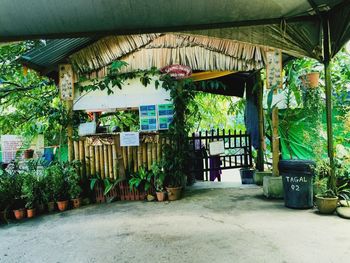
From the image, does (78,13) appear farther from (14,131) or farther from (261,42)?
(14,131)

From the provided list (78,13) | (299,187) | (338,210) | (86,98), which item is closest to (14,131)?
(86,98)

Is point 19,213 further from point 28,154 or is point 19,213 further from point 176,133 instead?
point 176,133

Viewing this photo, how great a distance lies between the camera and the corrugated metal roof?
627 cm

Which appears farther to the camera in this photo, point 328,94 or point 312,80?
point 312,80

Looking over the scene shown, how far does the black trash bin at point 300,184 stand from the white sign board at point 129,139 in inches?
126

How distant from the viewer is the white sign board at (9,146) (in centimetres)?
629

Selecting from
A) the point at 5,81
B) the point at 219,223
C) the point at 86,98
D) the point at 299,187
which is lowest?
the point at 219,223

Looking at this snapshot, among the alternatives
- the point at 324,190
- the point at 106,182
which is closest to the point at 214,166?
the point at 106,182

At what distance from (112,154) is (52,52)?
8.50ft

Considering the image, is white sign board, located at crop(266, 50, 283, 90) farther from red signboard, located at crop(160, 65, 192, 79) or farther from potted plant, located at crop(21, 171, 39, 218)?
potted plant, located at crop(21, 171, 39, 218)

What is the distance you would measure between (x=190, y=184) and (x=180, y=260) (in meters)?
4.68

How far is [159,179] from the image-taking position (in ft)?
21.1

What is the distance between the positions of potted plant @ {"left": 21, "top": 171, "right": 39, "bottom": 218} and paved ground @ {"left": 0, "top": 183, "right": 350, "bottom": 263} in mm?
364

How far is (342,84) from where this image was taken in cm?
839
